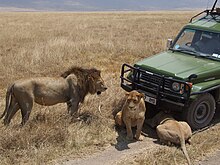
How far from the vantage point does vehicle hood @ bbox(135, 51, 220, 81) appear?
7117 mm

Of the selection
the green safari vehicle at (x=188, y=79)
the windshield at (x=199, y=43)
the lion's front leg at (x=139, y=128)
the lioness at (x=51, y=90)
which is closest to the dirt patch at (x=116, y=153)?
the lion's front leg at (x=139, y=128)

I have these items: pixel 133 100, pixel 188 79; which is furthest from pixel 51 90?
pixel 188 79

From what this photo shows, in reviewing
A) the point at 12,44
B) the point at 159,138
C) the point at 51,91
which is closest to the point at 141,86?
the point at 159,138

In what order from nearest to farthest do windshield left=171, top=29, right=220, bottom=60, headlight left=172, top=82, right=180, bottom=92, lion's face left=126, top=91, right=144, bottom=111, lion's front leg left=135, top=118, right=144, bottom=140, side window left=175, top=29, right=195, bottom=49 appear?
lion's face left=126, top=91, right=144, bottom=111, lion's front leg left=135, top=118, right=144, bottom=140, headlight left=172, top=82, right=180, bottom=92, windshield left=171, top=29, right=220, bottom=60, side window left=175, top=29, right=195, bottom=49

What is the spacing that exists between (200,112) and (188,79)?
0.83 m

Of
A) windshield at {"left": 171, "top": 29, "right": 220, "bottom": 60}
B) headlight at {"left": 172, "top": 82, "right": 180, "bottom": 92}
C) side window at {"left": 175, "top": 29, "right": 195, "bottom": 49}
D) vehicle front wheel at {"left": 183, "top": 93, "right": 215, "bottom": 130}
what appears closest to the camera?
headlight at {"left": 172, "top": 82, "right": 180, "bottom": 92}

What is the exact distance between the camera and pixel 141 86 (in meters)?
7.50

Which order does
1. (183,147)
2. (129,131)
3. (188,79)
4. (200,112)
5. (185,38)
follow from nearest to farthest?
1. (183,147)
2. (129,131)
3. (188,79)
4. (200,112)
5. (185,38)

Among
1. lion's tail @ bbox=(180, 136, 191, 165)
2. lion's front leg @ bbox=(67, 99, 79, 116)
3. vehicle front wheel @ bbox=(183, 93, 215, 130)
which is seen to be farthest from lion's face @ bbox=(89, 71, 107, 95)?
lion's tail @ bbox=(180, 136, 191, 165)

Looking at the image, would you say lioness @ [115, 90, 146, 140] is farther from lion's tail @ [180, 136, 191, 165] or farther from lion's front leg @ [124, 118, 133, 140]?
Result: lion's tail @ [180, 136, 191, 165]

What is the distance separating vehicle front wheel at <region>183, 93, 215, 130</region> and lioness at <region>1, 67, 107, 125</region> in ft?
5.62

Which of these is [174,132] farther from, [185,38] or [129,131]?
[185,38]

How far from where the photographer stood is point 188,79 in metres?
6.92

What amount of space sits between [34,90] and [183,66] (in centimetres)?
287
